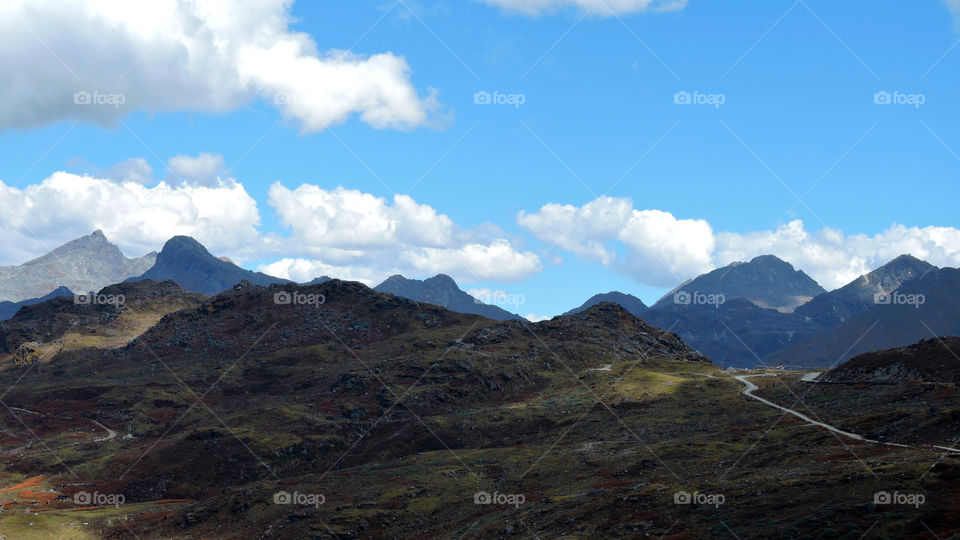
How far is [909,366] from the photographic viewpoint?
464ft

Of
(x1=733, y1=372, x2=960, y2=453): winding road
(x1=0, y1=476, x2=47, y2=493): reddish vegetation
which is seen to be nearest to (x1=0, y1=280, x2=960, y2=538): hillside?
(x1=0, y1=476, x2=47, y2=493): reddish vegetation

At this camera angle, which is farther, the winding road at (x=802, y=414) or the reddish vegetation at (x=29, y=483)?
the reddish vegetation at (x=29, y=483)

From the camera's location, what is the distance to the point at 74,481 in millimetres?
135625

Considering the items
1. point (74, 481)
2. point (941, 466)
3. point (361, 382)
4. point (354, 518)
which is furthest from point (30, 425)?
point (941, 466)

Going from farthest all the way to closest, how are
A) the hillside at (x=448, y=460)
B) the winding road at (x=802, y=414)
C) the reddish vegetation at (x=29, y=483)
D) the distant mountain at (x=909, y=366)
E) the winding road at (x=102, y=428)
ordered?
1. the winding road at (x=102, y=428)
2. the distant mountain at (x=909, y=366)
3. the reddish vegetation at (x=29, y=483)
4. the winding road at (x=802, y=414)
5. the hillside at (x=448, y=460)

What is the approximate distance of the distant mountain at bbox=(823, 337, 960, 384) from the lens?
13488 cm

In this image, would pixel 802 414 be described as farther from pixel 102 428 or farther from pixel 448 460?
pixel 102 428

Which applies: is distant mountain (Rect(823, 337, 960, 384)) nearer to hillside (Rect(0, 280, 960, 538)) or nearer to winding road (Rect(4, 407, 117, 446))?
hillside (Rect(0, 280, 960, 538))

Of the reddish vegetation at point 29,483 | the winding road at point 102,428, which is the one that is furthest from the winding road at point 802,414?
the winding road at point 102,428

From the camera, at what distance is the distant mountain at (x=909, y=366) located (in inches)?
5310

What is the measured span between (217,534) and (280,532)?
9.73 m

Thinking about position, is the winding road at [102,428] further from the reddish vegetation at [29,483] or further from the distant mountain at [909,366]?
the distant mountain at [909,366]

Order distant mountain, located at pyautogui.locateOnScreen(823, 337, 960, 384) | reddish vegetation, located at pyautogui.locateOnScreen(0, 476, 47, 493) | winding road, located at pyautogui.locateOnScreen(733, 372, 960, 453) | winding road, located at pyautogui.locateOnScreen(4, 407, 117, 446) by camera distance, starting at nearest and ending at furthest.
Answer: winding road, located at pyautogui.locateOnScreen(733, 372, 960, 453) < reddish vegetation, located at pyautogui.locateOnScreen(0, 476, 47, 493) < distant mountain, located at pyautogui.locateOnScreen(823, 337, 960, 384) < winding road, located at pyautogui.locateOnScreen(4, 407, 117, 446)

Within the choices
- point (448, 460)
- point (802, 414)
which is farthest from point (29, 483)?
point (802, 414)
